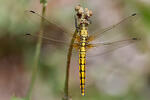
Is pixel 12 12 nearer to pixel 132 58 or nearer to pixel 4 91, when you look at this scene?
pixel 4 91

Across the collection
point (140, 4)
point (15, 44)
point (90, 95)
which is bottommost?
point (90, 95)

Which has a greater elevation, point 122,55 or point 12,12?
point 12,12

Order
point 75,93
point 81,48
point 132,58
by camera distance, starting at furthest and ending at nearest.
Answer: point 132,58
point 75,93
point 81,48

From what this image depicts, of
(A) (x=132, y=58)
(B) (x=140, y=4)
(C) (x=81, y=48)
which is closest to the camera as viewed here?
(C) (x=81, y=48)

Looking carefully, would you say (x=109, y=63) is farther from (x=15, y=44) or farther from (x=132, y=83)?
(x=15, y=44)

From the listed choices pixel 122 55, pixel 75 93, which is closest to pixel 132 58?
pixel 122 55

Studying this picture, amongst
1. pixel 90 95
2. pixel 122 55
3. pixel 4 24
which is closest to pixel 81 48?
pixel 90 95

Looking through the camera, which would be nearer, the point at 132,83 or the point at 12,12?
the point at 12,12
